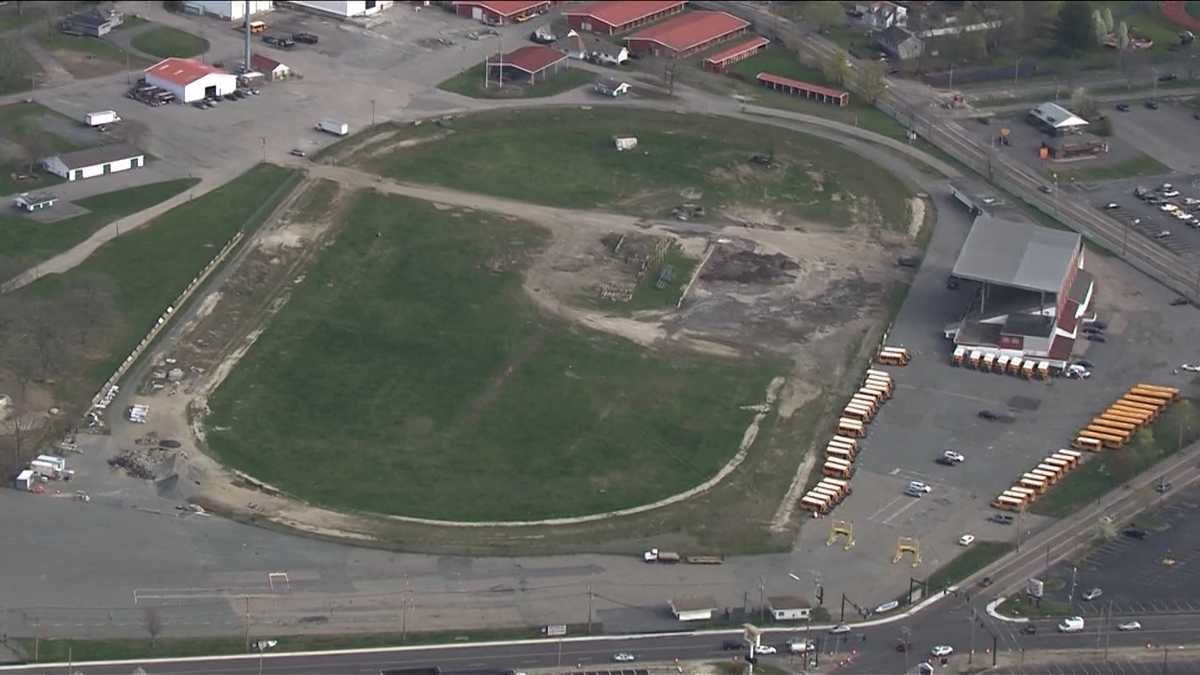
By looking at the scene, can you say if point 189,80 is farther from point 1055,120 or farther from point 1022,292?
point 1022,292

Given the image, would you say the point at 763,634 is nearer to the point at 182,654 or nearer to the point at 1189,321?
the point at 182,654

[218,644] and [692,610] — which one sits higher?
[692,610]

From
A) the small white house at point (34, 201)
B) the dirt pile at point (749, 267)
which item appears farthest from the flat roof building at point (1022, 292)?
the small white house at point (34, 201)

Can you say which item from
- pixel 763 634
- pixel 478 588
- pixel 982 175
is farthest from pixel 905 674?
pixel 982 175

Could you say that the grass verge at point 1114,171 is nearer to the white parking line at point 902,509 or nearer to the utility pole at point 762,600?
the white parking line at point 902,509

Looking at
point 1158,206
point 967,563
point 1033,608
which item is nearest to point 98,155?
point 967,563

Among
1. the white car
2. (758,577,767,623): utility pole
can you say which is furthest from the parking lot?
the white car

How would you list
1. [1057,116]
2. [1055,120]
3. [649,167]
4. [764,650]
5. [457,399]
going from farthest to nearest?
1. [1057,116]
2. [1055,120]
3. [649,167]
4. [457,399]
5. [764,650]

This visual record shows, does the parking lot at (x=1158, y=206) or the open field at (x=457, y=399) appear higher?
the parking lot at (x=1158, y=206)
